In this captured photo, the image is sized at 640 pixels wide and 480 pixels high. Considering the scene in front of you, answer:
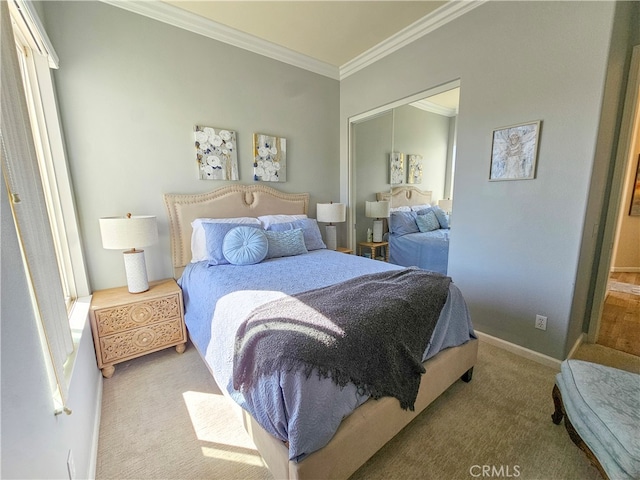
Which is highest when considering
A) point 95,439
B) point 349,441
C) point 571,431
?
point 349,441

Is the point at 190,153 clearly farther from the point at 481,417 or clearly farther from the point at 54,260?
the point at 481,417

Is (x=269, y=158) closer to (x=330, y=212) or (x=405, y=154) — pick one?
(x=330, y=212)

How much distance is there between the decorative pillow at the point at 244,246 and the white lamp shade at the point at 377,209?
192 cm

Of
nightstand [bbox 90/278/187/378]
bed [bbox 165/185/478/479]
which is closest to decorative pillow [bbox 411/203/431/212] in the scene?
bed [bbox 165/185/478/479]

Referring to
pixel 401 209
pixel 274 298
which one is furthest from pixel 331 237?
pixel 274 298

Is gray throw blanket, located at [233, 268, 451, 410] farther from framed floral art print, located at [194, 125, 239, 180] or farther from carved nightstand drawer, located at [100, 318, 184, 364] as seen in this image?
framed floral art print, located at [194, 125, 239, 180]

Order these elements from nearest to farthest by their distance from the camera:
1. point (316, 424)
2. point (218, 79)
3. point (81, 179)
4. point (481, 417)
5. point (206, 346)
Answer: point (316, 424) < point (481, 417) < point (206, 346) < point (81, 179) < point (218, 79)

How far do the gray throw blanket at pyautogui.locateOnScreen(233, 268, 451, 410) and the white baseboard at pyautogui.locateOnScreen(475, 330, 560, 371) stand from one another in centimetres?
118

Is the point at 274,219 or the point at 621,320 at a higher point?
the point at 274,219

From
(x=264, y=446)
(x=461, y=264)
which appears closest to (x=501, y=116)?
(x=461, y=264)

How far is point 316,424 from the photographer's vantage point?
3.32 ft

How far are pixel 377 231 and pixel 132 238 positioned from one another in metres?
2.95

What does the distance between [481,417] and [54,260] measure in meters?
2.41

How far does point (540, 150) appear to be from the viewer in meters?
1.96
